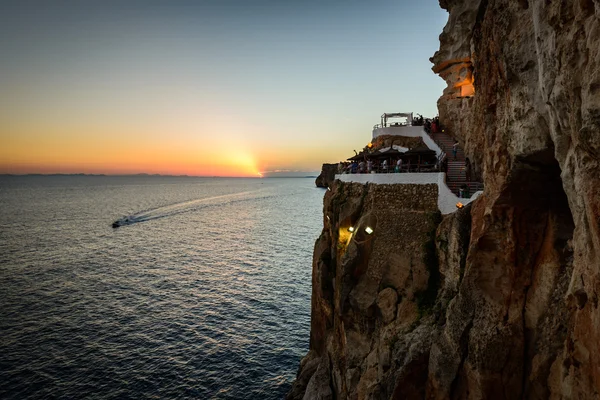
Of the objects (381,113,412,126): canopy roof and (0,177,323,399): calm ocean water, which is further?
(381,113,412,126): canopy roof

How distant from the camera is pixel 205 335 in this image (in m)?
33.2

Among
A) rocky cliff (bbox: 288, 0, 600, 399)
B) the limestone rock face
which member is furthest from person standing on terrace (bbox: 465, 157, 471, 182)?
the limestone rock face

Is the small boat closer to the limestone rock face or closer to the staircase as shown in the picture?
the staircase

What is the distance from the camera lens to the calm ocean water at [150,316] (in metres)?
26.5

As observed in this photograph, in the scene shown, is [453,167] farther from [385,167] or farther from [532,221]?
[532,221]

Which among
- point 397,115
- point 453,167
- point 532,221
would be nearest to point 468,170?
point 453,167

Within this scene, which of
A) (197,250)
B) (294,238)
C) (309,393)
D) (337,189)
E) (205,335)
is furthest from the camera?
(294,238)

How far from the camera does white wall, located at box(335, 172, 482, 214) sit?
19000 millimetres

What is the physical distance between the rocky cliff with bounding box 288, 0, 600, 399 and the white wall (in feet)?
2.06

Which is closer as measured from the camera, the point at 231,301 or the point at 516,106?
the point at 516,106

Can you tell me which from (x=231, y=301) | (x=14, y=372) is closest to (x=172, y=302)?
(x=231, y=301)

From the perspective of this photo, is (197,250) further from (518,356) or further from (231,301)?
(518,356)

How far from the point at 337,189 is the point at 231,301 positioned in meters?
20.9

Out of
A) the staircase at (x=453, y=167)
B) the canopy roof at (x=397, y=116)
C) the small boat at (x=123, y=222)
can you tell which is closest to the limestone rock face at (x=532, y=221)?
the staircase at (x=453, y=167)
